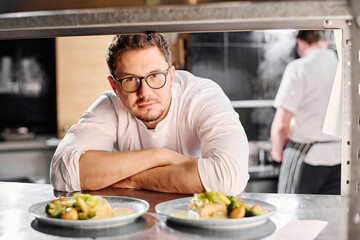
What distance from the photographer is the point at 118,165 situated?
5.48 ft

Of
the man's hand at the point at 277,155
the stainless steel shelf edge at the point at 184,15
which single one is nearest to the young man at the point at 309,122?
the man's hand at the point at 277,155

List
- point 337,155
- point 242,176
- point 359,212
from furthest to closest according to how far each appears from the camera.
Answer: point 337,155, point 242,176, point 359,212

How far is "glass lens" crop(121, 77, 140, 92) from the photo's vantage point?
1774mm

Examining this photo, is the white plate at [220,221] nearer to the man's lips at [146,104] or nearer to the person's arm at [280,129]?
the man's lips at [146,104]

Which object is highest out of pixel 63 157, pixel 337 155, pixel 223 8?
pixel 223 8

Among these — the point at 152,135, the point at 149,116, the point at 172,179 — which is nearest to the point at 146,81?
the point at 149,116

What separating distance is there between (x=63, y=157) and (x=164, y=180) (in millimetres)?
398

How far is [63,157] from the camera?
1.74 m

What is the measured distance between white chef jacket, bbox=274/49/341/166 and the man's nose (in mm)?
2013

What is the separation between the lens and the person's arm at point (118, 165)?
5.48 feet

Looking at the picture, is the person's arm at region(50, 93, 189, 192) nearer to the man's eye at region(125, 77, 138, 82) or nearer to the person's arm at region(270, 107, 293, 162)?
the man's eye at region(125, 77, 138, 82)

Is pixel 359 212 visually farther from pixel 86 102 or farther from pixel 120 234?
pixel 86 102

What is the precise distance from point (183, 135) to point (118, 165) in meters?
0.40

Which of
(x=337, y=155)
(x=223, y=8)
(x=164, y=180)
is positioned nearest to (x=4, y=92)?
(x=337, y=155)
